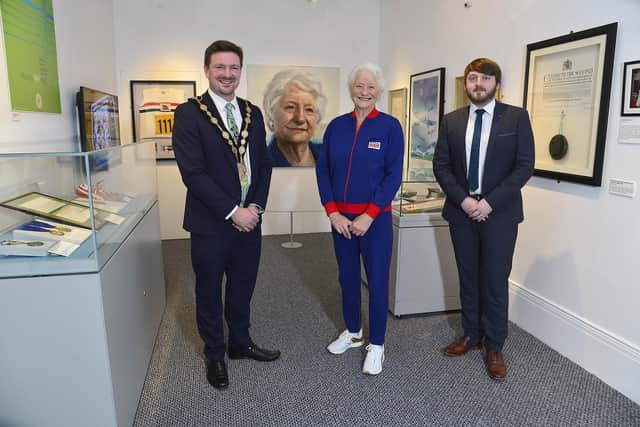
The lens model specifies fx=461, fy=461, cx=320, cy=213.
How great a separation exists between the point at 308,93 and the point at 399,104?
1167mm

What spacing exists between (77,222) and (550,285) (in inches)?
106

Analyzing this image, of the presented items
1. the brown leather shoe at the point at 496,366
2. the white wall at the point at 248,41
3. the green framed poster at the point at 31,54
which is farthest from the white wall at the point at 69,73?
the brown leather shoe at the point at 496,366

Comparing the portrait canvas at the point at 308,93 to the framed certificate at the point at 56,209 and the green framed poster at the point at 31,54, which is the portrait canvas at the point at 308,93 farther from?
the framed certificate at the point at 56,209

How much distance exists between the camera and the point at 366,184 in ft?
7.91

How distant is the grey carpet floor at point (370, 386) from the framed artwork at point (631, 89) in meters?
1.44

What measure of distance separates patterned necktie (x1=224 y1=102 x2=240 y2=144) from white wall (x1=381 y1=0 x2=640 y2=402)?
6.51 feet

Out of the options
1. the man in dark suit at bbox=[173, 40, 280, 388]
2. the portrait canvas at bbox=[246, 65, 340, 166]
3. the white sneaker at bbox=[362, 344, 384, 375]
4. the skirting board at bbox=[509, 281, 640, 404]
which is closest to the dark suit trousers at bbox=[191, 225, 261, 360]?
the man in dark suit at bbox=[173, 40, 280, 388]

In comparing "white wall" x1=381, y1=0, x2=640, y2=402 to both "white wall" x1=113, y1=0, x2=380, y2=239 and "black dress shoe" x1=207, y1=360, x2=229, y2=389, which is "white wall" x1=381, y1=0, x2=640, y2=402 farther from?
"white wall" x1=113, y1=0, x2=380, y2=239

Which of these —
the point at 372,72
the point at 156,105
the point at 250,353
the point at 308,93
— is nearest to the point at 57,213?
the point at 250,353

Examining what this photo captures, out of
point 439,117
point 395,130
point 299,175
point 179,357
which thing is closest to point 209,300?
point 179,357

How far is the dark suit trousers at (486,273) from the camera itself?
247cm

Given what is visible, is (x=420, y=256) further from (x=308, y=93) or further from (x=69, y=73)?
(x=308, y=93)

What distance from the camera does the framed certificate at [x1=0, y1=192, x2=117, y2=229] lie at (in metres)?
1.79

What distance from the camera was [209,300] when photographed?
7.72 feet
